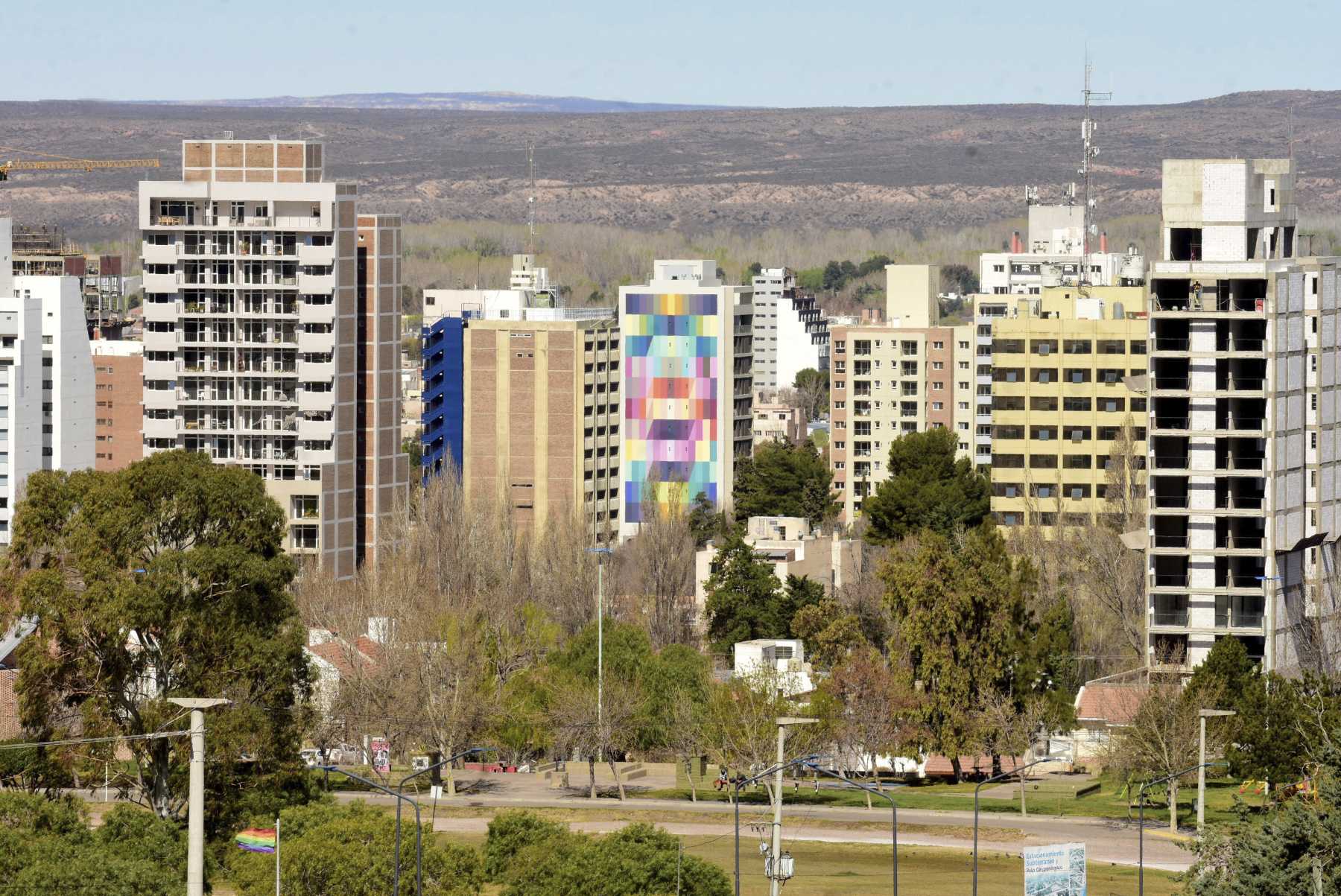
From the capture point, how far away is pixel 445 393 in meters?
138

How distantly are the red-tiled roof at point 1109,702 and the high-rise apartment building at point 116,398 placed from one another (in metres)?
68.2

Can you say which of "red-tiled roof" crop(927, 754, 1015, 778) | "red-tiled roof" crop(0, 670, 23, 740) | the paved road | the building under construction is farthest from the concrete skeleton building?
the paved road

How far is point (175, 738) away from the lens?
195 feet

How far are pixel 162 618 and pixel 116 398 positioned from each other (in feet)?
283

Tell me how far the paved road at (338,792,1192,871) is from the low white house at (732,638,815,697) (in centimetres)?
692

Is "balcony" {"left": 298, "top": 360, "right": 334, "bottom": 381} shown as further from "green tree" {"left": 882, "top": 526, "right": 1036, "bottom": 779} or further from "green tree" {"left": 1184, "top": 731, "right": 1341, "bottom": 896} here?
"green tree" {"left": 1184, "top": 731, "right": 1341, "bottom": 896}

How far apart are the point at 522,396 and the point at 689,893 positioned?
8401 cm

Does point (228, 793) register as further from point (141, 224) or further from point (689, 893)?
point (141, 224)

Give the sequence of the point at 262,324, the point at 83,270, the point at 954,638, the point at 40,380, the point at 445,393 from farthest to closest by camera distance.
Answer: the point at 83,270 → the point at 445,393 → the point at 40,380 → the point at 262,324 → the point at 954,638

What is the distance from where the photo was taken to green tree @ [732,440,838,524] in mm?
137125

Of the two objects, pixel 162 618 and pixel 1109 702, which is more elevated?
pixel 162 618

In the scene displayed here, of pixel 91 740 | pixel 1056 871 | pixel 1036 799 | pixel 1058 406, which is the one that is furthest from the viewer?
pixel 1058 406

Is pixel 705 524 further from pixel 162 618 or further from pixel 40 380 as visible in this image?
pixel 162 618

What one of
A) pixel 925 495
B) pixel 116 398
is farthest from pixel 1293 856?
pixel 116 398
